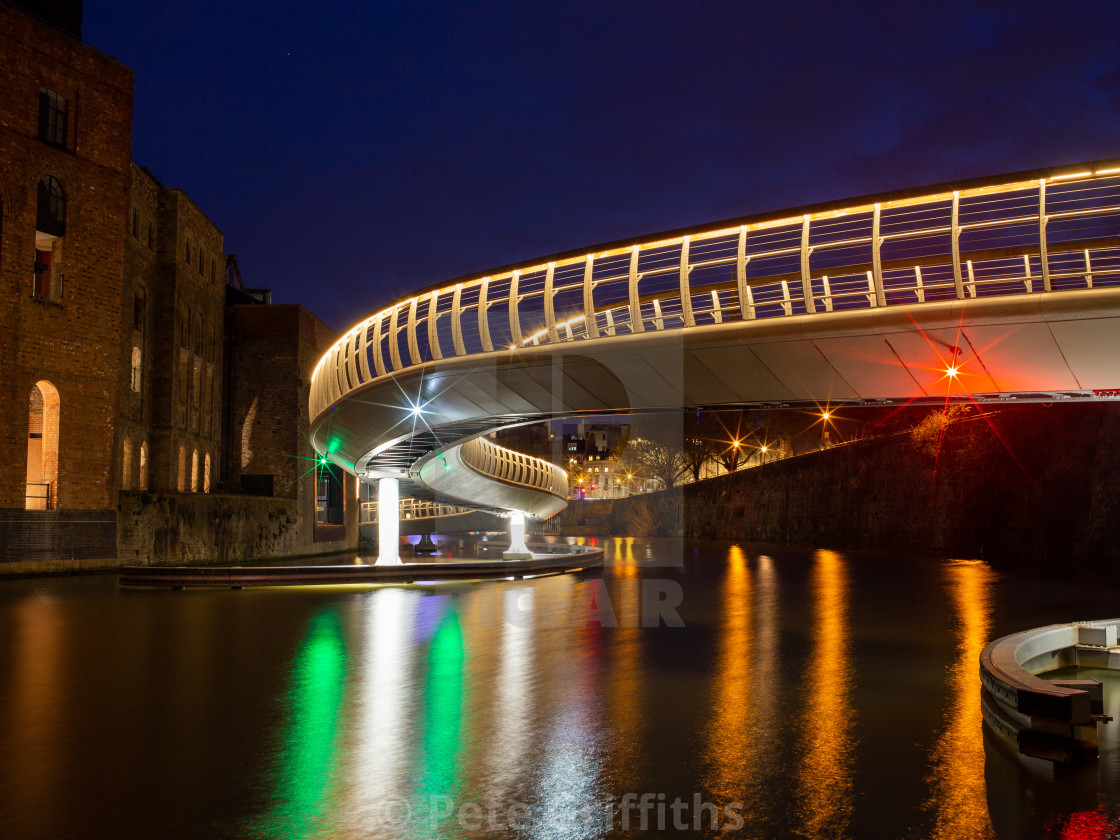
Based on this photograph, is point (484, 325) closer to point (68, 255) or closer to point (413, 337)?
point (413, 337)

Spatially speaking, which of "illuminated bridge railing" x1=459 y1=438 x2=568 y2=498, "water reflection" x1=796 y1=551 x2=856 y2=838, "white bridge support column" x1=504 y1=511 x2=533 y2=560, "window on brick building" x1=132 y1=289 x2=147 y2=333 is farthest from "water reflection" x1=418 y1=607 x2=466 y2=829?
"window on brick building" x1=132 y1=289 x2=147 y2=333

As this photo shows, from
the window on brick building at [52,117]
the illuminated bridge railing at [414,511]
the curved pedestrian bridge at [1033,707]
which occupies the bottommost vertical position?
the curved pedestrian bridge at [1033,707]

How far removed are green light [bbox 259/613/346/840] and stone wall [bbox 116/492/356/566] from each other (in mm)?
20722

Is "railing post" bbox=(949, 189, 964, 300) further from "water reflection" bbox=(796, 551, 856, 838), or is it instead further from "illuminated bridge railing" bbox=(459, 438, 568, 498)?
"illuminated bridge railing" bbox=(459, 438, 568, 498)

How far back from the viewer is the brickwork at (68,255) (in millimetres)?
26844

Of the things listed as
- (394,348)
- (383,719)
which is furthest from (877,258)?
(394,348)

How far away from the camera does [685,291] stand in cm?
1472

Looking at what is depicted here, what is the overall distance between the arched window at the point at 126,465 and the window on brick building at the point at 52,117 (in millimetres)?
10823

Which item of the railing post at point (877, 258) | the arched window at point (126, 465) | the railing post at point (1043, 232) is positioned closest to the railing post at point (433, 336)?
the railing post at point (877, 258)

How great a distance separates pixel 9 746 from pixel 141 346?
3082cm

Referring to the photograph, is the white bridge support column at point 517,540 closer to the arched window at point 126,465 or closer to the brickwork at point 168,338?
the brickwork at point 168,338

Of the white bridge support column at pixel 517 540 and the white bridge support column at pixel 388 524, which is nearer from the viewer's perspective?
the white bridge support column at pixel 388 524

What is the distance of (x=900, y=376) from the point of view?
1556 cm

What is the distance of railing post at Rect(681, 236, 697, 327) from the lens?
14719 millimetres
